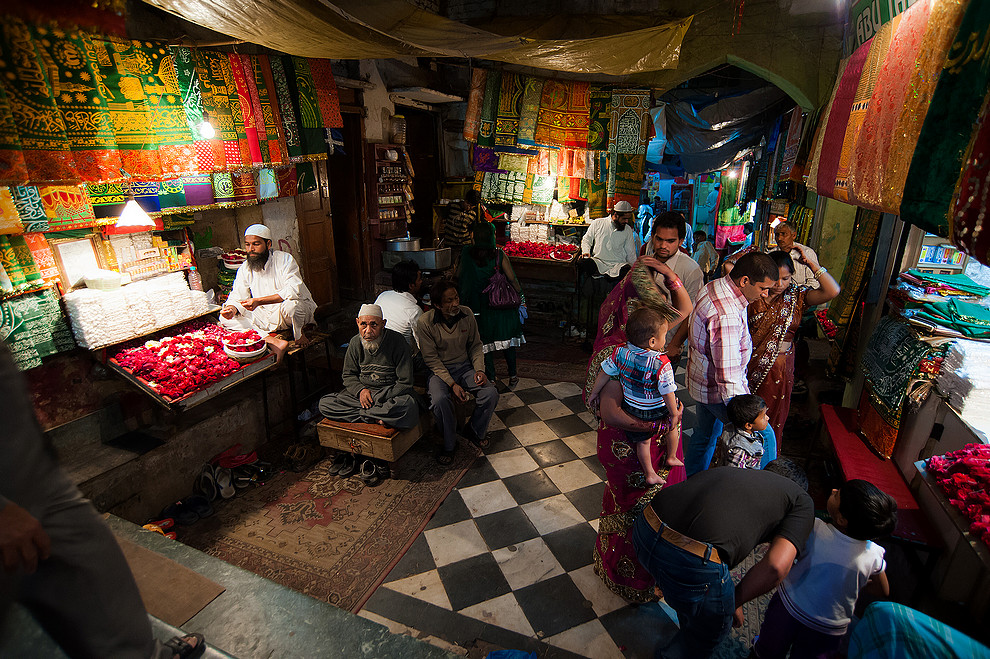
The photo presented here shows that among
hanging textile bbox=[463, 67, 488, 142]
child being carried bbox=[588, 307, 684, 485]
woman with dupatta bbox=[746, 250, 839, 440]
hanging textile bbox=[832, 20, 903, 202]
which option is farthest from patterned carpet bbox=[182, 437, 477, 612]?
hanging textile bbox=[463, 67, 488, 142]

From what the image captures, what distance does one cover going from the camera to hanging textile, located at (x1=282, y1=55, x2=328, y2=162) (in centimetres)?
421

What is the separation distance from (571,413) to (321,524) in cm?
297

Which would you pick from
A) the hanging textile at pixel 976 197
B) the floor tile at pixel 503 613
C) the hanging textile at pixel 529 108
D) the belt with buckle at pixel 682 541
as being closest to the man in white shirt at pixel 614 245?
the hanging textile at pixel 529 108

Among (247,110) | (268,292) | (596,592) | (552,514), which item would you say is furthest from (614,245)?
(596,592)

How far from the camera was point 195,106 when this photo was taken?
352 centimetres

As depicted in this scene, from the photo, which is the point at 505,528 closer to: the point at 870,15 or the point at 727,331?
the point at 727,331

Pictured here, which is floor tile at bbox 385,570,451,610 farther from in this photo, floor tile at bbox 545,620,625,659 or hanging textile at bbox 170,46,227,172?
hanging textile at bbox 170,46,227,172

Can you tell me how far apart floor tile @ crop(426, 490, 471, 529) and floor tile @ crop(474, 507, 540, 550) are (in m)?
0.15

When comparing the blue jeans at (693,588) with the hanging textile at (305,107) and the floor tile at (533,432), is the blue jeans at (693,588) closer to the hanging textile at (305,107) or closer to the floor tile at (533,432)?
the floor tile at (533,432)

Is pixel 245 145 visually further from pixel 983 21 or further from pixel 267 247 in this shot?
pixel 983 21

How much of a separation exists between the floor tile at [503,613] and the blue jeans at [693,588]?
100 centimetres

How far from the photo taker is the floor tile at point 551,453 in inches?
181

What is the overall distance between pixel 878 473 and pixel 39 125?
5.99 meters

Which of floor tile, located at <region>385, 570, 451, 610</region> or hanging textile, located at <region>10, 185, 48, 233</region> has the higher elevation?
hanging textile, located at <region>10, 185, 48, 233</region>
